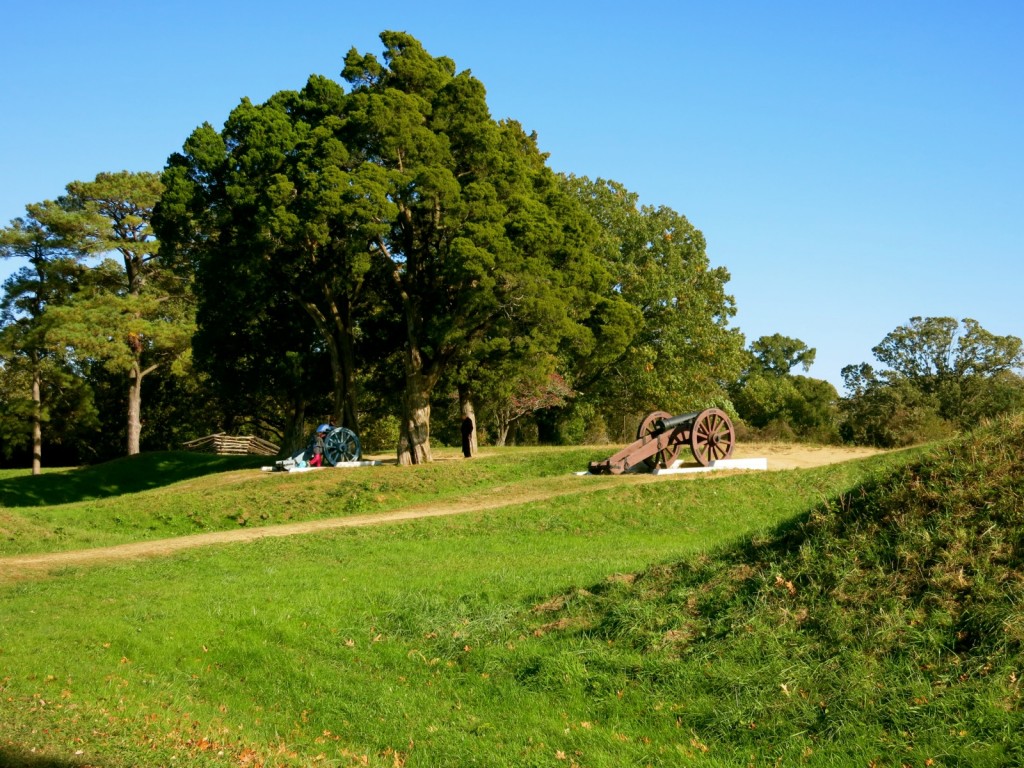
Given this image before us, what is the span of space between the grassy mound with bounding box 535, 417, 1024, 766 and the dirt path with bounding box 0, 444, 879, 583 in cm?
879

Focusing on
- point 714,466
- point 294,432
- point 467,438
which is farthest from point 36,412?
point 714,466

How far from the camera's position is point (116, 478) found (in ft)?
114

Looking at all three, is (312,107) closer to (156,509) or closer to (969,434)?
(156,509)

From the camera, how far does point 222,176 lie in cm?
2841

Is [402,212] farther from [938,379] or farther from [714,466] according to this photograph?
[938,379]

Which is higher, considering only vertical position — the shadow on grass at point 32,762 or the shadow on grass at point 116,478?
the shadow on grass at point 116,478

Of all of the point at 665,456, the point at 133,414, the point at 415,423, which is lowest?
the point at 665,456

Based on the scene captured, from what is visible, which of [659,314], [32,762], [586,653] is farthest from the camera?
[659,314]

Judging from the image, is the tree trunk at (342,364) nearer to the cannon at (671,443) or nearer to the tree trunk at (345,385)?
the tree trunk at (345,385)

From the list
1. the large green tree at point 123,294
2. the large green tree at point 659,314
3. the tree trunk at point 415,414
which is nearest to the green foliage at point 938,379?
the large green tree at point 659,314

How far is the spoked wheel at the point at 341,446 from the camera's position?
28734 millimetres

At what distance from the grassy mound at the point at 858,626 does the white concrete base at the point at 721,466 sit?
12.4 meters

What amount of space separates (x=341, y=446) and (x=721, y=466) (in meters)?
11.9

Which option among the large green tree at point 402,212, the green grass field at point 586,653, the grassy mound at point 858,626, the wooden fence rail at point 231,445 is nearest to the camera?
the grassy mound at point 858,626
